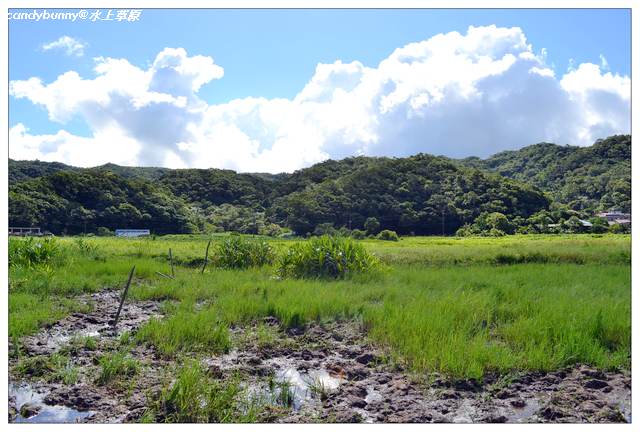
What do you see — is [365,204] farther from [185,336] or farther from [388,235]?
[185,336]

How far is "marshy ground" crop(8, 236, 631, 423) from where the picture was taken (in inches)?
148

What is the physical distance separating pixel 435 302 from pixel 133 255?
11.5 m

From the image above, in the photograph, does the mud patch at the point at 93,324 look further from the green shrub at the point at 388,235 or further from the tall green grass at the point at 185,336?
the green shrub at the point at 388,235

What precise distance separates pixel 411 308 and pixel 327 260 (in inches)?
178

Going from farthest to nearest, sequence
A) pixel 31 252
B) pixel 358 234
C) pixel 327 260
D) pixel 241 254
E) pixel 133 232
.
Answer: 1. pixel 133 232
2. pixel 358 234
3. pixel 241 254
4. pixel 31 252
5. pixel 327 260

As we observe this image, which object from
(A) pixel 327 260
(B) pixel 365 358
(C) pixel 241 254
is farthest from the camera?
(C) pixel 241 254

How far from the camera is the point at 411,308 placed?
21.6ft

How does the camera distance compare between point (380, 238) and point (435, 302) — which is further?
point (380, 238)

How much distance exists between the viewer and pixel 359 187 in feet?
91.9

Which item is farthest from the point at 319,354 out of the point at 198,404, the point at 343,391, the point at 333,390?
the point at 198,404

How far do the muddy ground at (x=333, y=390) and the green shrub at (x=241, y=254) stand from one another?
7640mm

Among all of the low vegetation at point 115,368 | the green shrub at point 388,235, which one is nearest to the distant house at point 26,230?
the green shrub at point 388,235
